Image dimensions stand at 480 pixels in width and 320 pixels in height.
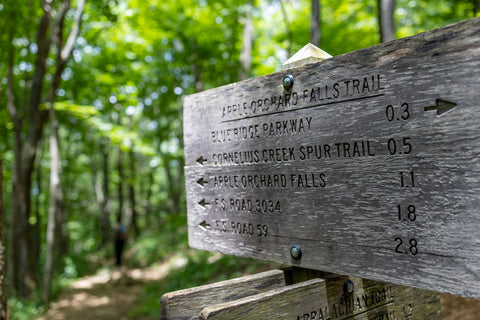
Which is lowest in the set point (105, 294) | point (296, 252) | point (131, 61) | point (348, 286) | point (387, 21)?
point (105, 294)

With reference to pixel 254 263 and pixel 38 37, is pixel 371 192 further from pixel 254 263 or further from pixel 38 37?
pixel 38 37

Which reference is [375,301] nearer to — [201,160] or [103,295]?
[201,160]

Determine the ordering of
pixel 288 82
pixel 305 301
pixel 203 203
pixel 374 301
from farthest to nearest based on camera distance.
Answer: pixel 203 203 → pixel 374 301 → pixel 288 82 → pixel 305 301

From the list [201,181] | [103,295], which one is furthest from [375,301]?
[103,295]

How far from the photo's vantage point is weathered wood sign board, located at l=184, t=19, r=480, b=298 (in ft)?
3.45

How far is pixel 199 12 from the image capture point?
1304cm

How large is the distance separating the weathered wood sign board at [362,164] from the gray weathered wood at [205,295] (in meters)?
0.13

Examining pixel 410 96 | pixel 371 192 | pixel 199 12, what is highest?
pixel 199 12

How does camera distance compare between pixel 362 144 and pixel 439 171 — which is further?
pixel 362 144

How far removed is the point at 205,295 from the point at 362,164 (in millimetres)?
791

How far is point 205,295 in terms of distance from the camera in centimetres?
142

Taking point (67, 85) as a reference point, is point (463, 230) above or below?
below

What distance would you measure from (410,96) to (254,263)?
29.3 ft

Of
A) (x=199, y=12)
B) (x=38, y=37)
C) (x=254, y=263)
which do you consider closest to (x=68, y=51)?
(x=38, y=37)
